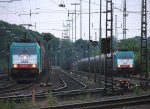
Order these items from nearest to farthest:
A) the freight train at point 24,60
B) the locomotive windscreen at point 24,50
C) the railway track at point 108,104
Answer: the railway track at point 108,104 → the freight train at point 24,60 → the locomotive windscreen at point 24,50

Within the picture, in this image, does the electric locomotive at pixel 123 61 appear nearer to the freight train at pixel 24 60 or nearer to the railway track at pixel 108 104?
the freight train at pixel 24 60

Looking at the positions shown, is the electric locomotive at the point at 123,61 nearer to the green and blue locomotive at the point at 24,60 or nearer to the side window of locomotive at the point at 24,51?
the green and blue locomotive at the point at 24,60

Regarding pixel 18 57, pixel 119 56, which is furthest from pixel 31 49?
→ pixel 119 56

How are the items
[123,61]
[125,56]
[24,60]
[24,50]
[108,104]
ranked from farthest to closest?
[123,61] < [125,56] < [24,50] < [24,60] < [108,104]

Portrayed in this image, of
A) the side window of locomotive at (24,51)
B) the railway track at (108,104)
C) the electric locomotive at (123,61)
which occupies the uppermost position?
the side window of locomotive at (24,51)

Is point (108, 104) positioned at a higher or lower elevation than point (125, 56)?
lower

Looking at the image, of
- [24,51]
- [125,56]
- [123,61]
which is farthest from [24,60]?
[123,61]

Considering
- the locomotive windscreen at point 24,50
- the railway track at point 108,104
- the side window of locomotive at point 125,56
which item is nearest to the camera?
the railway track at point 108,104

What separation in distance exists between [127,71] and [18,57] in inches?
910

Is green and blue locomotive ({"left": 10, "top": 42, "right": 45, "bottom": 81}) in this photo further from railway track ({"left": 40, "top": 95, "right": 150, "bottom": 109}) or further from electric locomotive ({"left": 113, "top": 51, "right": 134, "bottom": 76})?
electric locomotive ({"left": 113, "top": 51, "right": 134, "bottom": 76})

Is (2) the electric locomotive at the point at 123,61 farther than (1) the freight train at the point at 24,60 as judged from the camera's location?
Yes

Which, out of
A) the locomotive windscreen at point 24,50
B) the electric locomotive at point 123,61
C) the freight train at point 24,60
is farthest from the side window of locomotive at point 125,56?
the locomotive windscreen at point 24,50

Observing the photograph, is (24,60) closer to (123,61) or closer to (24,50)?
(24,50)

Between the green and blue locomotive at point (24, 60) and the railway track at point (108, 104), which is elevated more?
the green and blue locomotive at point (24, 60)
